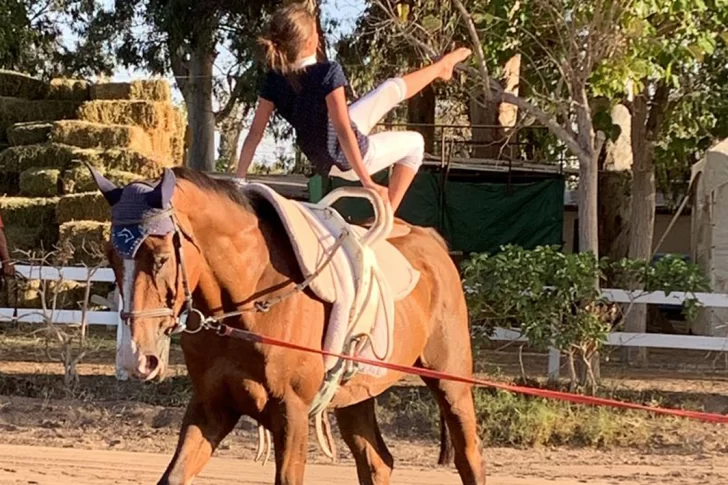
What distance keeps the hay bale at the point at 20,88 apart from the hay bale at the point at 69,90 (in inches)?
9.3

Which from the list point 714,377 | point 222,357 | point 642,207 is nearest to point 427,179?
point 642,207

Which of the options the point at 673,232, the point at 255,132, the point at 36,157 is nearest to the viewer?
the point at 255,132

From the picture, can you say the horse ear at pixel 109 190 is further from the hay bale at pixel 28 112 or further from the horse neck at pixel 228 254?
the hay bale at pixel 28 112

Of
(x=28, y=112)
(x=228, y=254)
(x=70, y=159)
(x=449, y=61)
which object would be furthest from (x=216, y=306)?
(x=28, y=112)

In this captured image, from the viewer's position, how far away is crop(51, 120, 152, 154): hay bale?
65.8 feet

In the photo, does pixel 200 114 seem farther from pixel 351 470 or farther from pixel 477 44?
pixel 351 470

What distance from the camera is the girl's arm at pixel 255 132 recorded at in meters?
5.39

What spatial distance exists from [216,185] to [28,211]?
14.9 meters

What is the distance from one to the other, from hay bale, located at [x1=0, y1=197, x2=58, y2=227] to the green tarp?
5.12m

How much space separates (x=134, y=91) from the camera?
22.1 m

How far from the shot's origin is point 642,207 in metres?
15.0

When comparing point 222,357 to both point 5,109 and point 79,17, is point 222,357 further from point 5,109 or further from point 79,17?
point 79,17

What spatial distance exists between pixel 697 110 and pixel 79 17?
68.8 feet

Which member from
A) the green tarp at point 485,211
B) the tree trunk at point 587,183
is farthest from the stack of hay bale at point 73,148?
the tree trunk at point 587,183
